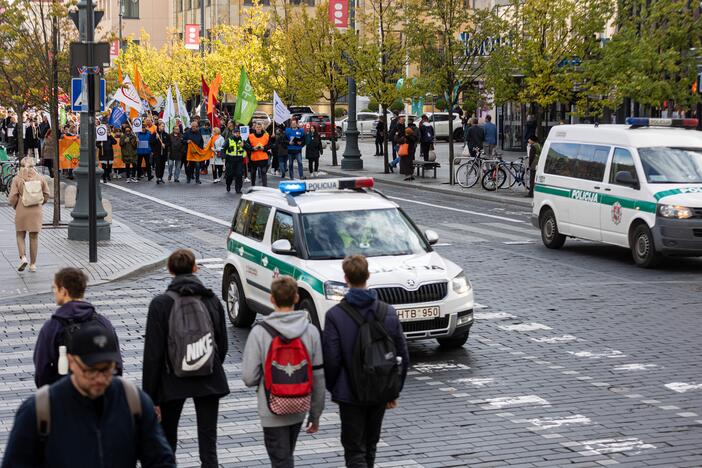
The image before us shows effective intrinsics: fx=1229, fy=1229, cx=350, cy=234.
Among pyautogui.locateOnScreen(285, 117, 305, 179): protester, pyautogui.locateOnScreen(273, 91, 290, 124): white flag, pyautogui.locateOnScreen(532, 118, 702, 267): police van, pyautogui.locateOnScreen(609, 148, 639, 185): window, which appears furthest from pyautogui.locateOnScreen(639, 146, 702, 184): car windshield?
pyautogui.locateOnScreen(273, 91, 290, 124): white flag

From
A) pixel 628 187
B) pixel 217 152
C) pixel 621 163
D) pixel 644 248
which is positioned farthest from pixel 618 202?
pixel 217 152

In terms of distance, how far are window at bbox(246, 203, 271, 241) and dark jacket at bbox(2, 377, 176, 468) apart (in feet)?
28.6

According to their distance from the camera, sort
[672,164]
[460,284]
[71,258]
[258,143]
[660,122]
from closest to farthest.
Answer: [460,284] < [672,164] < [71,258] < [660,122] < [258,143]

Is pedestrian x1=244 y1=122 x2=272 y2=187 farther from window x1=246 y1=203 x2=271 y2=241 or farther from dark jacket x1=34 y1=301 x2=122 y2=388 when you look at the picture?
dark jacket x1=34 y1=301 x2=122 y2=388

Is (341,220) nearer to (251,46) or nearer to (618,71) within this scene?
(618,71)

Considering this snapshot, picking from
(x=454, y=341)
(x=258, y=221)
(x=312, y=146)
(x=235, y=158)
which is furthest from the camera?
(x=312, y=146)

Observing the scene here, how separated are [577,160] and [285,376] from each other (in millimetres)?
14583

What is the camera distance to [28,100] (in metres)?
28.2

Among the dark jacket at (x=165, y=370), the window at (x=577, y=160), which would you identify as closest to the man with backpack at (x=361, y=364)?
the dark jacket at (x=165, y=370)

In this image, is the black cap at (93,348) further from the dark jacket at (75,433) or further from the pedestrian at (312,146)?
the pedestrian at (312,146)

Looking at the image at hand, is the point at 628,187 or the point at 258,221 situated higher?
the point at 628,187

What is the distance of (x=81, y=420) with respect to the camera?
4.61 metres

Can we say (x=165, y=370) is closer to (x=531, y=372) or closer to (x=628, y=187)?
(x=531, y=372)

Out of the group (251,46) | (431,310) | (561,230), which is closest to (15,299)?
(431,310)
